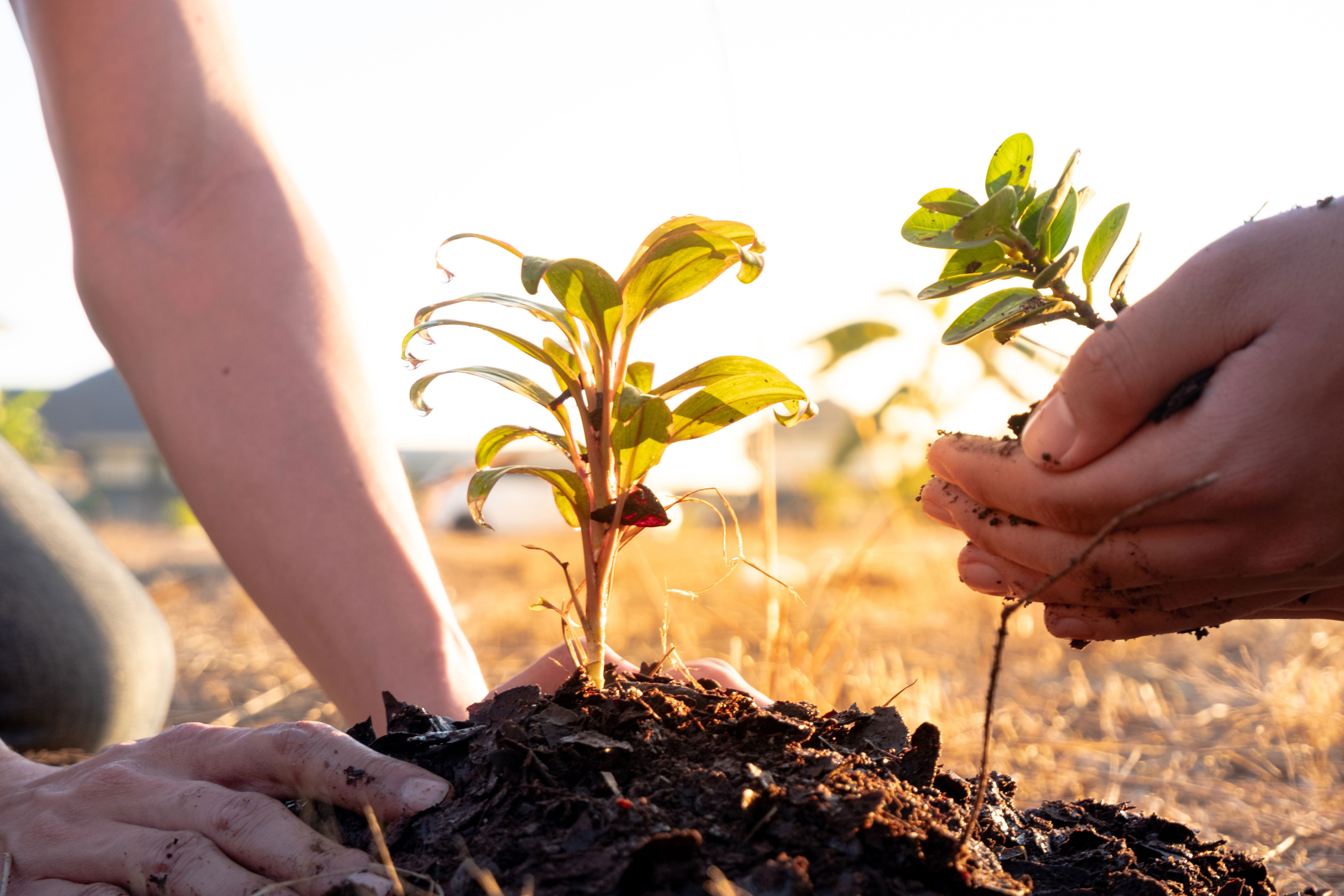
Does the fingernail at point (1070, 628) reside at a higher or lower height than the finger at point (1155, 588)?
lower

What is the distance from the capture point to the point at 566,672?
1.24 meters

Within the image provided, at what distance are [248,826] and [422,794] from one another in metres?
0.19

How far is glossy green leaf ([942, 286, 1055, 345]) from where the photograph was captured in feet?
3.07

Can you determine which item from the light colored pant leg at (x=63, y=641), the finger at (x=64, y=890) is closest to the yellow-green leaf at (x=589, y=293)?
the finger at (x=64, y=890)

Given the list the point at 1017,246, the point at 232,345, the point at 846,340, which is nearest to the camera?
the point at 1017,246

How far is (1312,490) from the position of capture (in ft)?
2.56

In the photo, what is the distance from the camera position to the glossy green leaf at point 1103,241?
95 centimetres

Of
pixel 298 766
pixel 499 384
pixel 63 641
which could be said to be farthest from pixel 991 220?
pixel 63 641

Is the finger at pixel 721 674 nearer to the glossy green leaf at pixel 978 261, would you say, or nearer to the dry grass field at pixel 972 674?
the dry grass field at pixel 972 674

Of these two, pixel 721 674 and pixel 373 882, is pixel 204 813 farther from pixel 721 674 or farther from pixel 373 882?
pixel 721 674

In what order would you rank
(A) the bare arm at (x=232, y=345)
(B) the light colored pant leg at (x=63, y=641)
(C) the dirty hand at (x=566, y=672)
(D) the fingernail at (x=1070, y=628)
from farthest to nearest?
(B) the light colored pant leg at (x=63, y=641) < (A) the bare arm at (x=232, y=345) < (C) the dirty hand at (x=566, y=672) < (D) the fingernail at (x=1070, y=628)

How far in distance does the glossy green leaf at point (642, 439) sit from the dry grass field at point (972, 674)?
0.21 m

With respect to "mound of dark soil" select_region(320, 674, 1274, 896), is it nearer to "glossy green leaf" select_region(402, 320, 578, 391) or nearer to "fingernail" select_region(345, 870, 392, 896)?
"fingernail" select_region(345, 870, 392, 896)

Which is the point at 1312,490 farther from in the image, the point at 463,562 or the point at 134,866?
the point at 463,562
